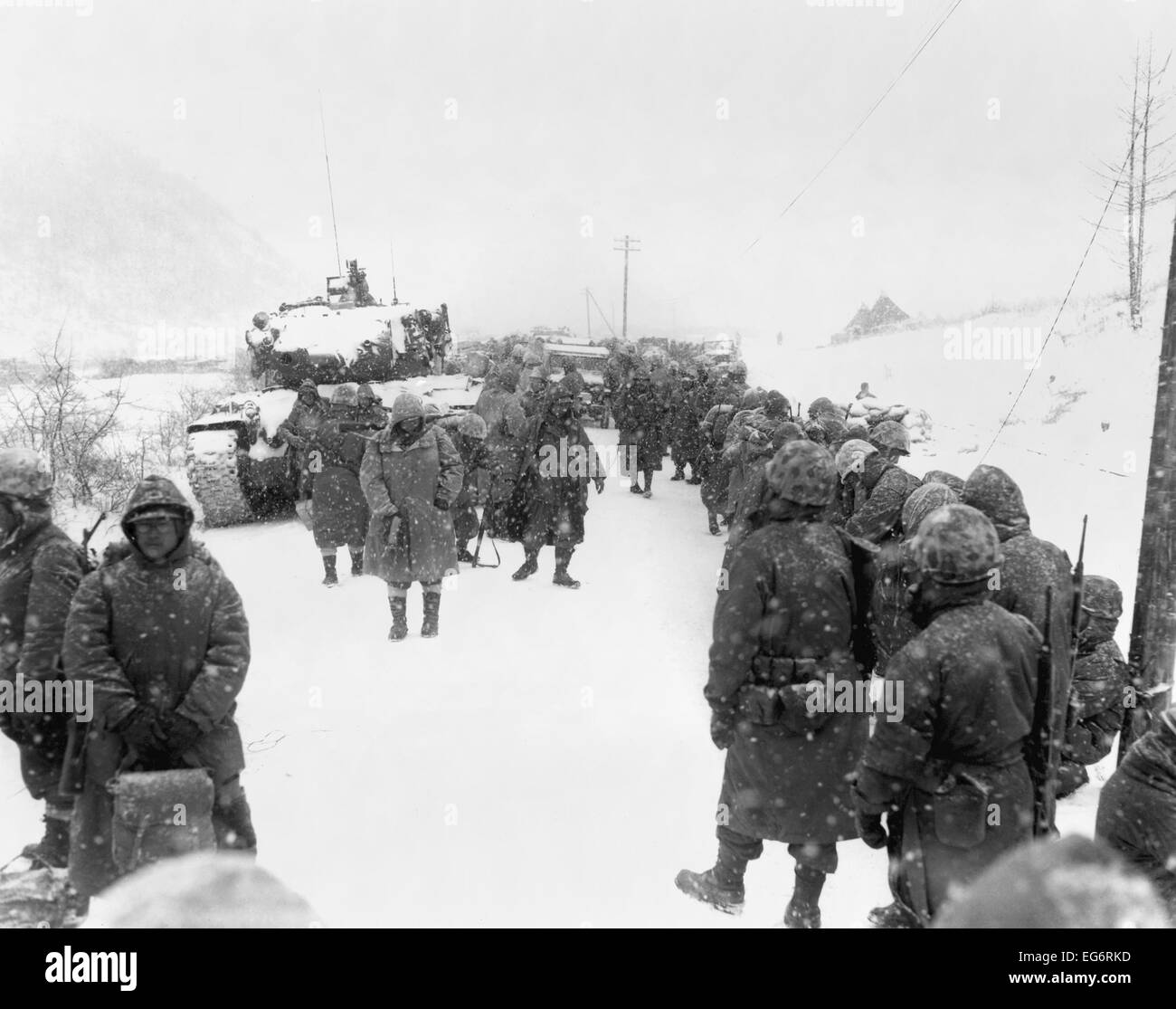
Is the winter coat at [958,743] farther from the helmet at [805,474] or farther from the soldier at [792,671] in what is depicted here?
the helmet at [805,474]

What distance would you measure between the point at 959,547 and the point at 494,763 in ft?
9.40

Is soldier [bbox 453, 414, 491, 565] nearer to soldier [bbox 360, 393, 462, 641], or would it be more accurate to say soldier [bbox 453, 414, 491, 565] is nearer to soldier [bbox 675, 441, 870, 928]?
soldier [bbox 360, 393, 462, 641]

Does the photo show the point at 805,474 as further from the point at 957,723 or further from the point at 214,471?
the point at 214,471

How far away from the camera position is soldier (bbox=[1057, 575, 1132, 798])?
3957mm

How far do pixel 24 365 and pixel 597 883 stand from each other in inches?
1337

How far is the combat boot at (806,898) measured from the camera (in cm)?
320

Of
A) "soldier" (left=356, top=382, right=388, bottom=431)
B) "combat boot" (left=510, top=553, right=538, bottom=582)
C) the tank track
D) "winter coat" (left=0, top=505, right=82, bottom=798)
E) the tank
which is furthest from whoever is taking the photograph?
the tank

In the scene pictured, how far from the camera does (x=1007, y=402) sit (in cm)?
1772

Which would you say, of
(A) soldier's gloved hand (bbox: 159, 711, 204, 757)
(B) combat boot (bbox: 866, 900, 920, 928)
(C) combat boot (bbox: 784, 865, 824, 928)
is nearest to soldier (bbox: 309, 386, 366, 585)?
(A) soldier's gloved hand (bbox: 159, 711, 204, 757)

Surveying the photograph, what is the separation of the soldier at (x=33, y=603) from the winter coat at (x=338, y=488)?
435 cm

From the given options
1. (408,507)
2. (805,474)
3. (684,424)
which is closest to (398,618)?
(408,507)

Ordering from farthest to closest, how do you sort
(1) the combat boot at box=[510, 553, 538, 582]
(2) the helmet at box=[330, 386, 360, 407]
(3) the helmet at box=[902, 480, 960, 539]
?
(1) the combat boot at box=[510, 553, 538, 582] → (2) the helmet at box=[330, 386, 360, 407] → (3) the helmet at box=[902, 480, 960, 539]

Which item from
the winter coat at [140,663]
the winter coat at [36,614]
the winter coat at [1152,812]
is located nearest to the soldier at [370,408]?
the winter coat at [36,614]
